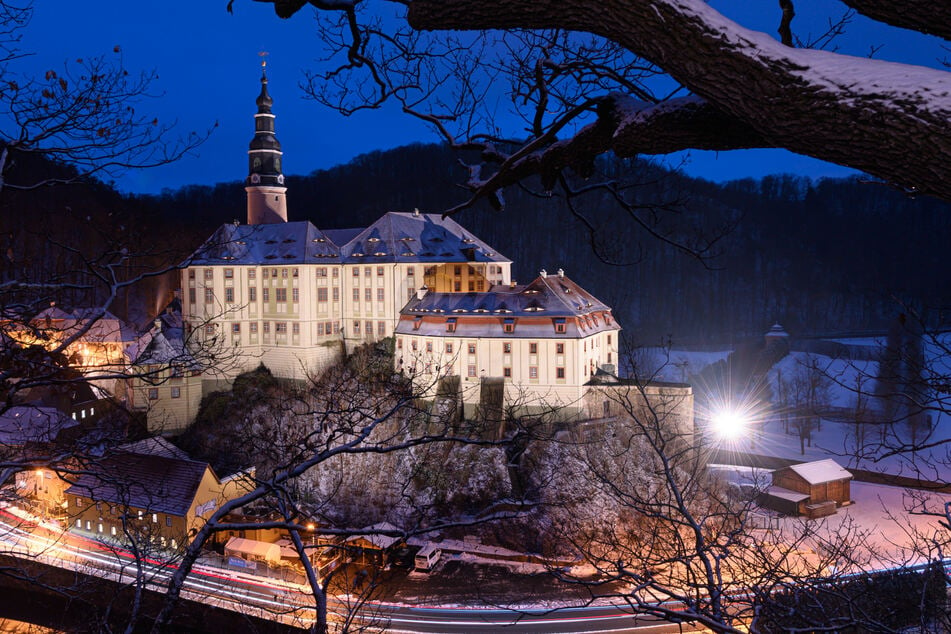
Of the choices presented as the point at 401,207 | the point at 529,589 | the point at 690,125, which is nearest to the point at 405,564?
the point at 529,589

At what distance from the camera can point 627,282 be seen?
231 ft

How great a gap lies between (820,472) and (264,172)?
3953cm

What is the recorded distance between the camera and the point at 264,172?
44.7 meters

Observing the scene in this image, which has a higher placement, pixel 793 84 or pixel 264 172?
pixel 264 172

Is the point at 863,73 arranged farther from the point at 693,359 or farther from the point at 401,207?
the point at 401,207

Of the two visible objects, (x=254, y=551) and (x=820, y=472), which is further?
(x=820, y=472)

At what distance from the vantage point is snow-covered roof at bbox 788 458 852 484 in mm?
26641

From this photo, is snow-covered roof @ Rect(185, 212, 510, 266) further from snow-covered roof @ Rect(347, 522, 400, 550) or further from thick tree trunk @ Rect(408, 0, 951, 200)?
thick tree trunk @ Rect(408, 0, 951, 200)

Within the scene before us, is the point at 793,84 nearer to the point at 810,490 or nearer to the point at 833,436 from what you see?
the point at 810,490

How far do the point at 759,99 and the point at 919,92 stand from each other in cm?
48

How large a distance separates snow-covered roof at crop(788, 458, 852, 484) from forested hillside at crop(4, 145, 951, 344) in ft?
120

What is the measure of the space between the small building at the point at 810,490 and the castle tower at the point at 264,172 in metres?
36.4

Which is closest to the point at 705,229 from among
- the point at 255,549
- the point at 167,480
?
the point at 255,549

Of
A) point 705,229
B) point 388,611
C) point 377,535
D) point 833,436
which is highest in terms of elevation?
point 705,229
